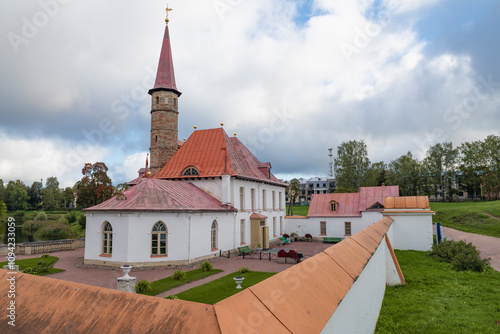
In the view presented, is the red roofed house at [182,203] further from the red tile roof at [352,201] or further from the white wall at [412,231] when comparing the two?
the white wall at [412,231]

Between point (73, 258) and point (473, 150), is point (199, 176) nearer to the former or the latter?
point (73, 258)

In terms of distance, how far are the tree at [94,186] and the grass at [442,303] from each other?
41.1 m

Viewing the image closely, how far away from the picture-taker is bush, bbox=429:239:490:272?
13.5m

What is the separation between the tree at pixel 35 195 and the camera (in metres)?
90.1

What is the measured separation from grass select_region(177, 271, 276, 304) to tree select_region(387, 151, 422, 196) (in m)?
60.3

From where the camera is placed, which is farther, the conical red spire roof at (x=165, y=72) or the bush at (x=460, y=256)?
the conical red spire roof at (x=165, y=72)

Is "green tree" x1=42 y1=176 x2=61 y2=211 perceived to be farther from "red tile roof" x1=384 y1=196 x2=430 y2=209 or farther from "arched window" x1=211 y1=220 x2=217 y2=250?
"red tile roof" x1=384 y1=196 x2=430 y2=209

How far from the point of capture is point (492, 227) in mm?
34656

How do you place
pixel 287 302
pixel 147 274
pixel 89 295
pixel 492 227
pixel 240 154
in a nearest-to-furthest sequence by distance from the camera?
1. pixel 287 302
2. pixel 89 295
3. pixel 147 274
4. pixel 240 154
5. pixel 492 227

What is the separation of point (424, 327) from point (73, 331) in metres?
7.22

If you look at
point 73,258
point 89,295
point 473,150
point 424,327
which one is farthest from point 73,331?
point 473,150

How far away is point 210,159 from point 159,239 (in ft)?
34.1

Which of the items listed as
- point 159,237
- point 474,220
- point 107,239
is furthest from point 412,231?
point 474,220

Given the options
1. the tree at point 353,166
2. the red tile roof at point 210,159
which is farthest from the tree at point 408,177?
the red tile roof at point 210,159
